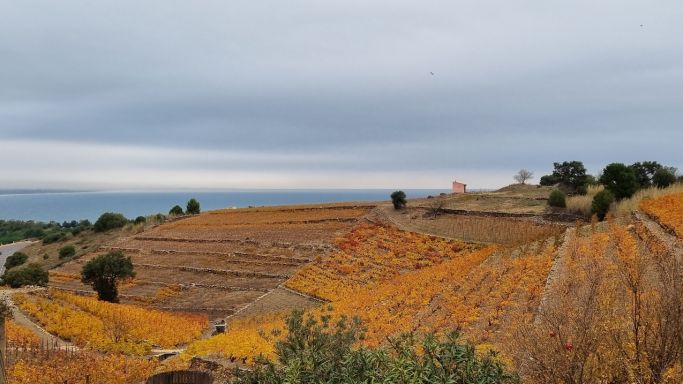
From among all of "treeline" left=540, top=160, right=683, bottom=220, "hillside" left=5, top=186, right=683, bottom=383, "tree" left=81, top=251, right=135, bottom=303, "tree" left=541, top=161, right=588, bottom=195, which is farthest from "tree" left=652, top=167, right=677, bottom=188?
"tree" left=81, top=251, right=135, bottom=303

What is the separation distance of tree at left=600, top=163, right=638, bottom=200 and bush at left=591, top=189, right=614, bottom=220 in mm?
4775

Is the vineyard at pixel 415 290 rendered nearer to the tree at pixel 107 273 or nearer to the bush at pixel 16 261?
the tree at pixel 107 273

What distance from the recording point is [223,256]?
3603 centimetres

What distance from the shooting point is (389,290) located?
70.8 ft

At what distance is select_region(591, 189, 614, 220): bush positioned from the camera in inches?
1164

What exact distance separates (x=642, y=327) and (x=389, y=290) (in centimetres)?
1524

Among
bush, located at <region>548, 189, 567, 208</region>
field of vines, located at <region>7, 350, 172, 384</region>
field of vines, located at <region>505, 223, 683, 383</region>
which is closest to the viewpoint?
field of vines, located at <region>505, 223, 683, 383</region>

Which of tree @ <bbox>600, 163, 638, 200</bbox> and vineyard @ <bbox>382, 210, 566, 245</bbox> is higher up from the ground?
tree @ <bbox>600, 163, 638, 200</bbox>

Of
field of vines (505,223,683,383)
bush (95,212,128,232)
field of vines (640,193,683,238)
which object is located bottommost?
bush (95,212,128,232)

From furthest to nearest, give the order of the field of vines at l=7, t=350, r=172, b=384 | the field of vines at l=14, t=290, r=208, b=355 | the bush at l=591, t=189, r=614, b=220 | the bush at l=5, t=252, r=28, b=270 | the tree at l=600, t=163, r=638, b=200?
the bush at l=5, t=252, r=28, b=270 < the tree at l=600, t=163, r=638, b=200 < the bush at l=591, t=189, r=614, b=220 < the field of vines at l=14, t=290, r=208, b=355 < the field of vines at l=7, t=350, r=172, b=384

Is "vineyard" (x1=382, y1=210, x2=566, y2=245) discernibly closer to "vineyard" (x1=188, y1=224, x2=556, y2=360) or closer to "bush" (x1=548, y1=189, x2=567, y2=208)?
"vineyard" (x1=188, y1=224, x2=556, y2=360)

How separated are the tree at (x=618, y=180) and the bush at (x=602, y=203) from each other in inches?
188

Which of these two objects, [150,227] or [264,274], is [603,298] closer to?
[264,274]

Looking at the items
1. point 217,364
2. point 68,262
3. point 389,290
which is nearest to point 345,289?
point 389,290
